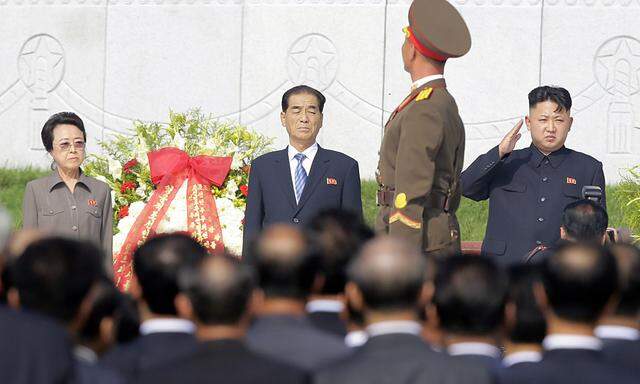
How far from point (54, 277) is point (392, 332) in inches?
36.2

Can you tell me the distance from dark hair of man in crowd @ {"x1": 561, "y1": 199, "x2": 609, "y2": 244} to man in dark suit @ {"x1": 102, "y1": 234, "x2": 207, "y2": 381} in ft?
8.48

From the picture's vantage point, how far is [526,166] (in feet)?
21.6

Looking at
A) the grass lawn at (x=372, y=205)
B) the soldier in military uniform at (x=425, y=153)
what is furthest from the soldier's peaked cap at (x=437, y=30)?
the grass lawn at (x=372, y=205)

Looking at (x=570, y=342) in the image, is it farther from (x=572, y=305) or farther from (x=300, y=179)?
(x=300, y=179)

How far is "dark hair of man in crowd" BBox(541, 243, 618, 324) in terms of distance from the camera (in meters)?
3.20

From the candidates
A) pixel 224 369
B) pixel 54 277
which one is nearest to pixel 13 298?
pixel 54 277

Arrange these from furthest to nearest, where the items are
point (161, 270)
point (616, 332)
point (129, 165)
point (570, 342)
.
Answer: point (129, 165) → point (616, 332) → point (161, 270) → point (570, 342)

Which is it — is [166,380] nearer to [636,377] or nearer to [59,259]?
[59,259]

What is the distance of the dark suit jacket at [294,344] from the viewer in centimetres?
329

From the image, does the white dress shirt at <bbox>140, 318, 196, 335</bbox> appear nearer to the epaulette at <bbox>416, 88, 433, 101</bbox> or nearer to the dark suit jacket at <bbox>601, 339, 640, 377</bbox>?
the dark suit jacket at <bbox>601, 339, 640, 377</bbox>

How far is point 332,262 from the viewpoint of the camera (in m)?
3.71

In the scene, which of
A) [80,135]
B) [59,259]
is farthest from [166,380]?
[80,135]

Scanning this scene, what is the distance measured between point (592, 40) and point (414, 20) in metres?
6.47

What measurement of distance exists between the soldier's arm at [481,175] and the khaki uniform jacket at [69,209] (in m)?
1.95
